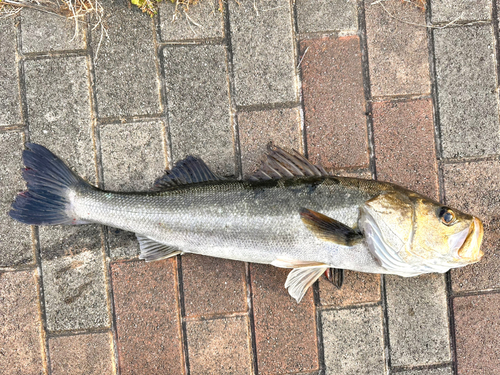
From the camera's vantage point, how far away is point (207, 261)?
3484 mm

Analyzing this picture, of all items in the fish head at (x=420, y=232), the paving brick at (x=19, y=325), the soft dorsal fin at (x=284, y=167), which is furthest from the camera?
the paving brick at (x=19, y=325)

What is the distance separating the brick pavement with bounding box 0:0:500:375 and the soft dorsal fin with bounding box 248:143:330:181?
353mm

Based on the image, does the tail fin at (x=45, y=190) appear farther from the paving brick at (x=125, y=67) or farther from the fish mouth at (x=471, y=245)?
the fish mouth at (x=471, y=245)

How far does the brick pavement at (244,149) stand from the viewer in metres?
3.48

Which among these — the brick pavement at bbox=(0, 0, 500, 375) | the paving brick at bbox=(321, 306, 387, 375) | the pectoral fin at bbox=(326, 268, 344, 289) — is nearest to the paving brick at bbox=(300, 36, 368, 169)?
the brick pavement at bbox=(0, 0, 500, 375)

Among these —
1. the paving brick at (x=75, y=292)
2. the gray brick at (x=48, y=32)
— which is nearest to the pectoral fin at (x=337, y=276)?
the paving brick at (x=75, y=292)

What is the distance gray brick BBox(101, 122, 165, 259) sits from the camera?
3.48m

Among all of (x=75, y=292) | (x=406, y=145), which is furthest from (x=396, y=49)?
(x=75, y=292)

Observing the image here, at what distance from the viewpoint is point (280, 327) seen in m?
3.51

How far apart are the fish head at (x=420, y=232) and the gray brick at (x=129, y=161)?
1859 mm

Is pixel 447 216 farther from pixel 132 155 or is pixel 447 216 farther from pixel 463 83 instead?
pixel 132 155

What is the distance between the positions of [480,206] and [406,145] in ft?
2.86

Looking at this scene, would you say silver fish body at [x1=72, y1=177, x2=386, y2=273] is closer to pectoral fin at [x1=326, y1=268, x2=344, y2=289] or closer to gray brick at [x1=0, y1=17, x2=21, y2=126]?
pectoral fin at [x1=326, y1=268, x2=344, y2=289]

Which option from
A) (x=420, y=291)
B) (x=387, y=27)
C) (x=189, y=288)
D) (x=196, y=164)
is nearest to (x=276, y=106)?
(x=196, y=164)
